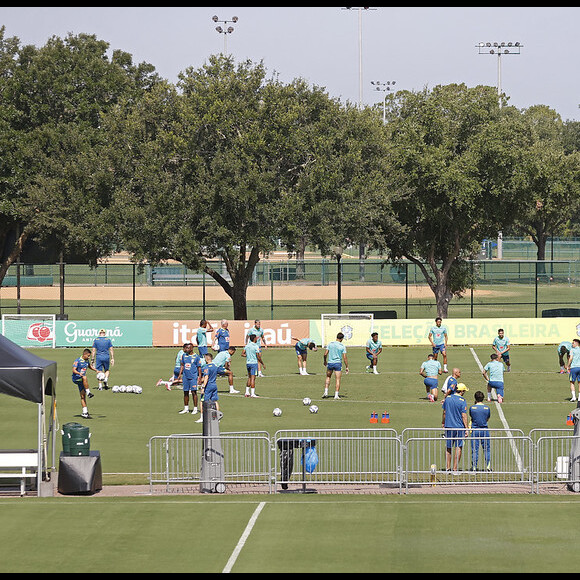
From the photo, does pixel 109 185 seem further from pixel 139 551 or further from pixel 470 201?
pixel 139 551

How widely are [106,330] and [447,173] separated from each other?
58.8ft

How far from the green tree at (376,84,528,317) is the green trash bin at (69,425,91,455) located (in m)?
33.9

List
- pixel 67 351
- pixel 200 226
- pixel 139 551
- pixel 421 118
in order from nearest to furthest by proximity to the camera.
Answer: pixel 139 551
pixel 67 351
pixel 200 226
pixel 421 118

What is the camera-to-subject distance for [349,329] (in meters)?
44.1

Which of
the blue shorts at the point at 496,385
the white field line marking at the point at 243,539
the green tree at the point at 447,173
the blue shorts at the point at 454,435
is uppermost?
the green tree at the point at 447,173

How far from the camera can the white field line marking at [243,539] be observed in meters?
13.5

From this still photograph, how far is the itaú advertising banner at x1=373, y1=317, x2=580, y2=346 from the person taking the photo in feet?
148

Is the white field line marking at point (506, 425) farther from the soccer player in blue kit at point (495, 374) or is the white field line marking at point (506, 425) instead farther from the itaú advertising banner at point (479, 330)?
the itaú advertising banner at point (479, 330)

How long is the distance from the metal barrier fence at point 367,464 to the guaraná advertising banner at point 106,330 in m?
23.8

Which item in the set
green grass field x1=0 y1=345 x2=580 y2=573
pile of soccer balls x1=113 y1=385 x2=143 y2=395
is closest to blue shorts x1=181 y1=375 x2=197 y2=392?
green grass field x1=0 y1=345 x2=580 y2=573

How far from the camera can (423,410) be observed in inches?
1093

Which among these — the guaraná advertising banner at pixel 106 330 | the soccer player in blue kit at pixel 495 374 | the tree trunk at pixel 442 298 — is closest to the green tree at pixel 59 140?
the guaraná advertising banner at pixel 106 330
